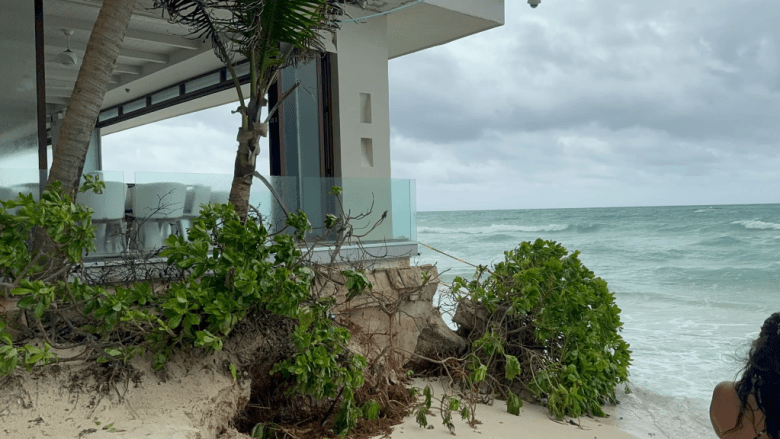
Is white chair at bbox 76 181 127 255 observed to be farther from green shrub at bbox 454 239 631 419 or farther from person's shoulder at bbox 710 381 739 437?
person's shoulder at bbox 710 381 739 437

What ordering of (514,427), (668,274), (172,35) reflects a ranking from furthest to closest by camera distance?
1. (668,274)
2. (172,35)
3. (514,427)

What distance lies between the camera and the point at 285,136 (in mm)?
9203

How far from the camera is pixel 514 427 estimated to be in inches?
195

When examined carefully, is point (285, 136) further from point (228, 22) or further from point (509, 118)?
point (509, 118)

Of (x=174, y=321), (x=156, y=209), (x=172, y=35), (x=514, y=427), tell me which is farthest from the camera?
(x=172, y=35)

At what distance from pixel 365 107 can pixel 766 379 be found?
26.5 feet

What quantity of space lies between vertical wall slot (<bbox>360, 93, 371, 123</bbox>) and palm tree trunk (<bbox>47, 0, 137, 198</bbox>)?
580 cm

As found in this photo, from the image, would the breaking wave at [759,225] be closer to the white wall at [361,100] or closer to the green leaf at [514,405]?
the white wall at [361,100]

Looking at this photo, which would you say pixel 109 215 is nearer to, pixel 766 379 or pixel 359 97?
pixel 766 379

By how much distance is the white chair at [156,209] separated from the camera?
5.23m

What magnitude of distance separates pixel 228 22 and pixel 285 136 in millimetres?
4852

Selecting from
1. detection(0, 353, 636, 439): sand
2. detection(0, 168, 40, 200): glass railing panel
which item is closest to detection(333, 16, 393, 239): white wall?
detection(0, 168, 40, 200): glass railing panel

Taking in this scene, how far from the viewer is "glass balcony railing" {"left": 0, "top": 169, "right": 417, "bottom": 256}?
495cm

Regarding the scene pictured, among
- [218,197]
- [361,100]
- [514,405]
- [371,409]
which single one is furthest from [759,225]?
[371,409]
